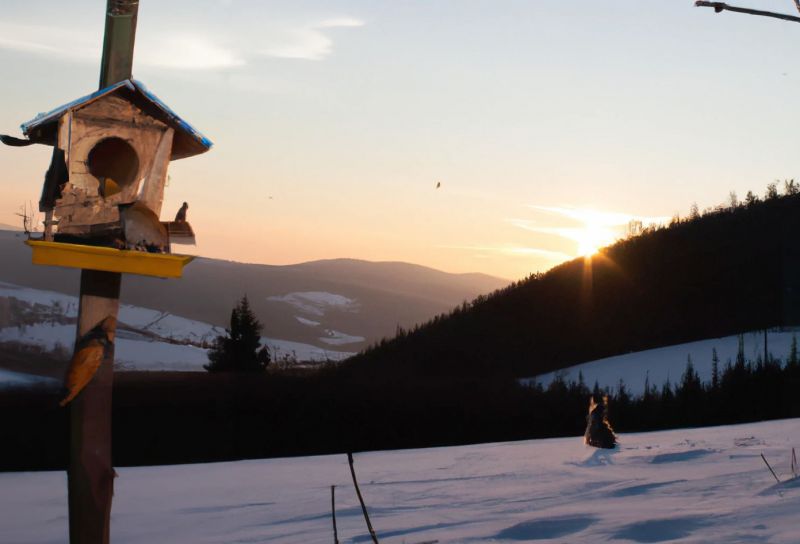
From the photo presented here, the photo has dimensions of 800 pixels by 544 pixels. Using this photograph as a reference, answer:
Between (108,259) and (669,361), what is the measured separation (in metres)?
25.4

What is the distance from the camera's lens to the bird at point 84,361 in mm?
5508

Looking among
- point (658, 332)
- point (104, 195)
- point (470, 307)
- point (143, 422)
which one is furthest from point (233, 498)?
point (470, 307)

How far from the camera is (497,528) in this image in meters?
8.56

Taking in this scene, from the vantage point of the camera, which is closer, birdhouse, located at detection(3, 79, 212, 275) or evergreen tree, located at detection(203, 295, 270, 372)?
birdhouse, located at detection(3, 79, 212, 275)

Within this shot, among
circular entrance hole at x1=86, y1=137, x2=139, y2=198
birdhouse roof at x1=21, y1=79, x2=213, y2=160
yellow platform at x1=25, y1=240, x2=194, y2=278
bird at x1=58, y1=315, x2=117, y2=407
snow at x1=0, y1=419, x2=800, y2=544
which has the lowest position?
snow at x1=0, y1=419, x2=800, y2=544

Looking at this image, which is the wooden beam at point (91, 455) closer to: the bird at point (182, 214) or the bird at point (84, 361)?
the bird at point (84, 361)

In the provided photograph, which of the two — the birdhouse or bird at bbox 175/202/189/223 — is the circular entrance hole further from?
bird at bbox 175/202/189/223

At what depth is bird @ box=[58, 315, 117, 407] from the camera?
5508mm

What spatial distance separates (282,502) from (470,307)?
27.0 m

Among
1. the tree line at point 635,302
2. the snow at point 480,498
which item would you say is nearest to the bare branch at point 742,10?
the snow at point 480,498

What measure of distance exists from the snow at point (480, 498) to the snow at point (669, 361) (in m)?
10.2

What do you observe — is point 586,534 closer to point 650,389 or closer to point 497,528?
point 497,528

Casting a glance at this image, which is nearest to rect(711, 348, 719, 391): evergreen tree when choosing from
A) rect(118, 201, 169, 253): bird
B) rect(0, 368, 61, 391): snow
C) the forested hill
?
the forested hill

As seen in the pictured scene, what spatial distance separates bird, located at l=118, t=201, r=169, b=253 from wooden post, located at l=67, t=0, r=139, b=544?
0.24 metres
